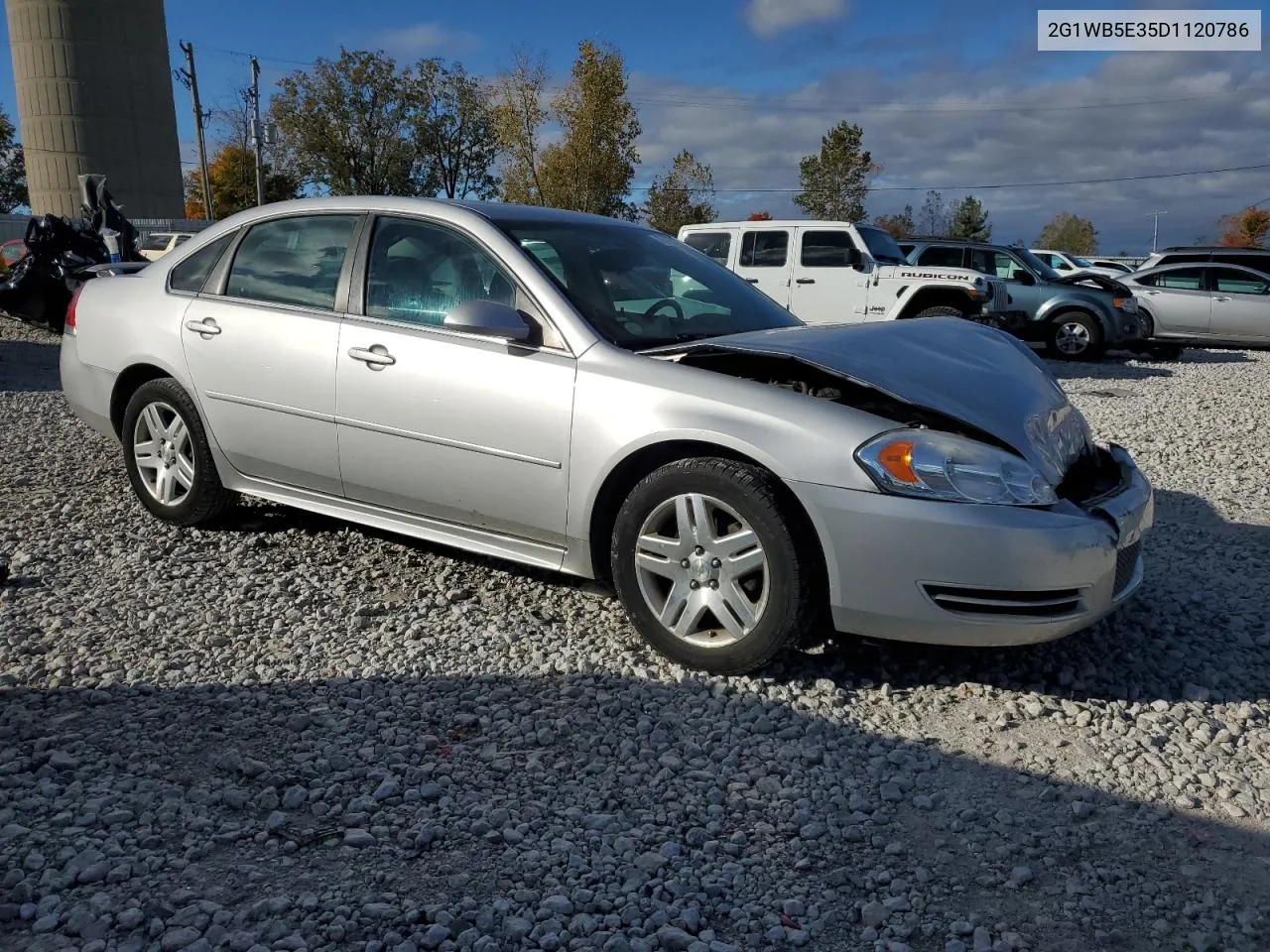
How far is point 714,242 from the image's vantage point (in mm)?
14469

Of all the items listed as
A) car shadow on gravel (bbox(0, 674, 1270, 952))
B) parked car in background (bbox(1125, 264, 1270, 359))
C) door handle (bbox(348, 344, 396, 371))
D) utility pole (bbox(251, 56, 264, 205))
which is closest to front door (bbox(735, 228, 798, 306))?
parked car in background (bbox(1125, 264, 1270, 359))

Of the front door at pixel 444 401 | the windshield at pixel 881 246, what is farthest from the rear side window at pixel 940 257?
the front door at pixel 444 401

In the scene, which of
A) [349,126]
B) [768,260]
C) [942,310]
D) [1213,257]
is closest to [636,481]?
[942,310]

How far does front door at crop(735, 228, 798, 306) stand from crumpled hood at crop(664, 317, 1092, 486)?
31.5 ft

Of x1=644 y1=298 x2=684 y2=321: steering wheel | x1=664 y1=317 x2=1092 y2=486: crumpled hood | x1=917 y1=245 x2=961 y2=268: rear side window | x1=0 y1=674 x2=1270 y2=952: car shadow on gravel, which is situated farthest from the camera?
x1=917 y1=245 x2=961 y2=268: rear side window

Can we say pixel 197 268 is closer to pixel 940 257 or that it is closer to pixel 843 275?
pixel 843 275

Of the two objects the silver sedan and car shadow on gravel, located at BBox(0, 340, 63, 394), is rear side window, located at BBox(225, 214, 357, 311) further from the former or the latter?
car shadow on gravel, located at BBox(0, 340, 63, 394)

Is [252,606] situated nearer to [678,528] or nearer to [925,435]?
[678,528]

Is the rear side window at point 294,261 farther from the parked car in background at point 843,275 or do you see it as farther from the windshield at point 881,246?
the windshield at point 881,246

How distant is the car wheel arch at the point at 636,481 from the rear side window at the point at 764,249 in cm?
1064

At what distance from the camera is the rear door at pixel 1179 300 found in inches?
637

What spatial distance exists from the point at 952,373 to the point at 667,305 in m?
1.21

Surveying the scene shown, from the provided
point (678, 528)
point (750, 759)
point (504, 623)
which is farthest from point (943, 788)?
point (504, 623)

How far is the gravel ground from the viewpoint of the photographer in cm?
239
